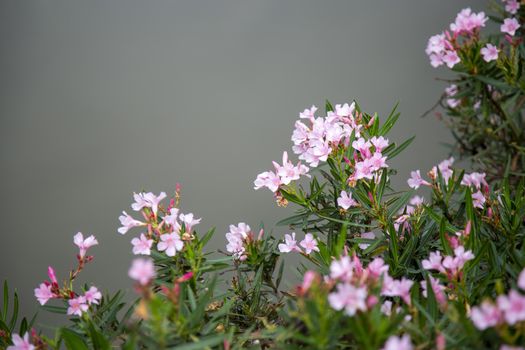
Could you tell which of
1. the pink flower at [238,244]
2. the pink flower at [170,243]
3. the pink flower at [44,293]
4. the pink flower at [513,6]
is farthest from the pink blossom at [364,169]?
the pink flower at [513,6]

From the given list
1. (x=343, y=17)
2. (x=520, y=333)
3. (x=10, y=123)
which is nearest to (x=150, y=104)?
(x=10, y=123)

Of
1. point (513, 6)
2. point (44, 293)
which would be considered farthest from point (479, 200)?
point (44, 293)

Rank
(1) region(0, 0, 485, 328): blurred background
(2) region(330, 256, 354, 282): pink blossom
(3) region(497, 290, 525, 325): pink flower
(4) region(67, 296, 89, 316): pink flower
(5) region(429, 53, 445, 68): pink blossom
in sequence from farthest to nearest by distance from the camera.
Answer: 1. (1) region(0, 0, 485, 328): blurred background
2. (5) region(429, 53, 445, 68): pink blossom
3. (4) region(67, 296, 89, 316): pink flower
4. (2) region(330, 256, 354, 282): pink blossom
5. (3) region(497, 290, 525, 325): pink flower

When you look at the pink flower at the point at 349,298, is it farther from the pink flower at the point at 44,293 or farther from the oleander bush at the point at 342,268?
the pink flower at the point at 44,293

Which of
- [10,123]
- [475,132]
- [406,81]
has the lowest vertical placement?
[475,132]

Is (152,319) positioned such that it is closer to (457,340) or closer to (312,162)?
(457,340)

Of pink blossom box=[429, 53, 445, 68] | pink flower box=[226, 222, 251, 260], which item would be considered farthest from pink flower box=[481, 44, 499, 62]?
pink flower box=[226, 222, 251, 260]

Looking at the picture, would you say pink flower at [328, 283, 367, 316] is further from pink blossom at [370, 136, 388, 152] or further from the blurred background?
the blurred background
